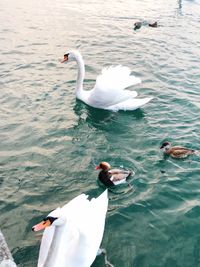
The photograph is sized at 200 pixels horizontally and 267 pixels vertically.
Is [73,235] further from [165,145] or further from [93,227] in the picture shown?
[165,145]

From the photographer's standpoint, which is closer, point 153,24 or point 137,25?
point 137,25

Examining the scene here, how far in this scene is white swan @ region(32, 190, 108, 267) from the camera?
5.77m

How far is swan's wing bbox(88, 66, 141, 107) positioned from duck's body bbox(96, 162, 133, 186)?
3132mm

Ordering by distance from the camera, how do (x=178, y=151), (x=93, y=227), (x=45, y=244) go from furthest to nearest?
(x=178, y=151) < (x=93, y=227) < (x=45, y=244)

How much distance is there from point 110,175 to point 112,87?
11.7 ft

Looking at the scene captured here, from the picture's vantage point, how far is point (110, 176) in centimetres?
764

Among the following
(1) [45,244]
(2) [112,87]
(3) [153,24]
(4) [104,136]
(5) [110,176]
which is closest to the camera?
(1) [45,244]

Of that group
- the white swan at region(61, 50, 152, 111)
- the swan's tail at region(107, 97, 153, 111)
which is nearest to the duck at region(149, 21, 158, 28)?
the white swan at region(61, 50, 152, 111)

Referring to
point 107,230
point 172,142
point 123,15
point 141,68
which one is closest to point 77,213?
point 107,230

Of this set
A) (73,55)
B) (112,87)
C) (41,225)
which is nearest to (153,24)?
(73,55)

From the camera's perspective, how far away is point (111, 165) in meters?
8.55

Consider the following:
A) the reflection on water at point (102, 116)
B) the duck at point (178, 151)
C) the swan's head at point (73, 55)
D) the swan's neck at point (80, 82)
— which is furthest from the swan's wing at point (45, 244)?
the swan's head at point (73, 55)

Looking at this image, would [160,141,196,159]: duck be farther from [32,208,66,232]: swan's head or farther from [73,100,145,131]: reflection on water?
[32,208,66,232]: swan's head

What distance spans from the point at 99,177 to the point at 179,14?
48.1 feet
